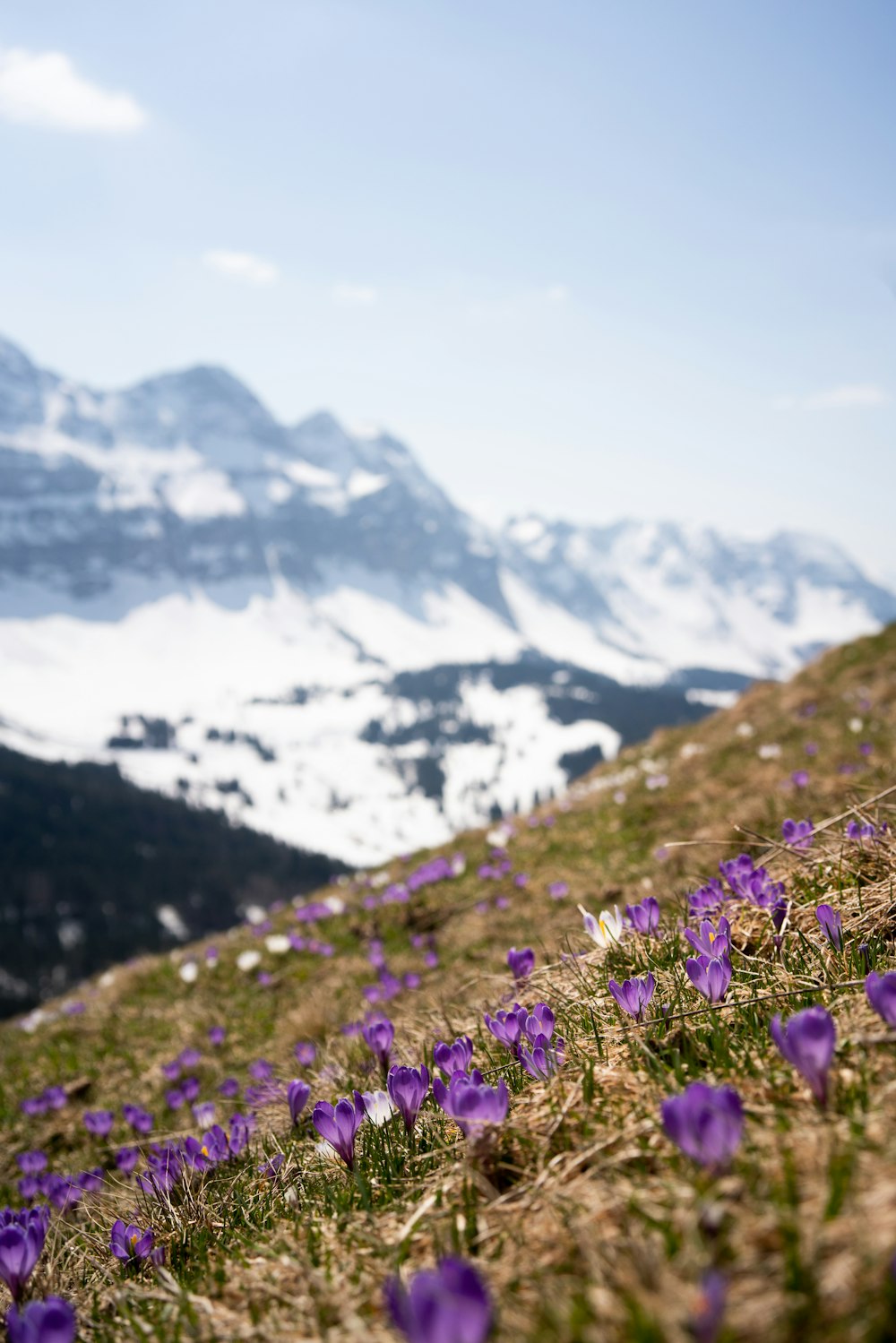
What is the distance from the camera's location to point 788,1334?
1294 millimetres

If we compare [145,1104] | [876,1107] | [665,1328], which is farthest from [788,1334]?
[145,1104]

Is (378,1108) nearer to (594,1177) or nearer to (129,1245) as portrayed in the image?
(129,1245)

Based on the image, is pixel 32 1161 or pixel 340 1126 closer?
pixel 340 1126

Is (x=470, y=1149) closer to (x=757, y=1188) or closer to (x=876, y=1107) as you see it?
(x=757, y=1188)

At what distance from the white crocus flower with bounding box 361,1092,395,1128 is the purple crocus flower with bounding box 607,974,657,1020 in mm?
992

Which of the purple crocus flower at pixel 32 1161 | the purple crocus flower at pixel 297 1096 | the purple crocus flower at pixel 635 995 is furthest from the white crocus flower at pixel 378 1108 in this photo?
the purple crocus flower at pixel 32 1161

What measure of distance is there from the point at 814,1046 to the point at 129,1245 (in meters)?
2.55

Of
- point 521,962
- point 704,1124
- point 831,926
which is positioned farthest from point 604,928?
point 704,1124

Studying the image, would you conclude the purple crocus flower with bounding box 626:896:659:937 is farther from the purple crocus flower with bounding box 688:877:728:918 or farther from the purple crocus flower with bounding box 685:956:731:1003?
the purple crocus flower with bounding box 685:956:731:1003

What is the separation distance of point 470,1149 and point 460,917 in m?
7.69

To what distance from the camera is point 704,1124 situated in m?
1.76

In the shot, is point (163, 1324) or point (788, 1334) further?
point (163, 1324)

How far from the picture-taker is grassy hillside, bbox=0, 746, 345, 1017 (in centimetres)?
13638

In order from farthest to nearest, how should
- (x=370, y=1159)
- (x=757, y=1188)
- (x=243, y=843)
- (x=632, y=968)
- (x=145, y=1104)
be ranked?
(x=243, y=843), (x=145, y=1104), (x=632, y=968), (x=370, y=1159), (x=757, y=1188)
